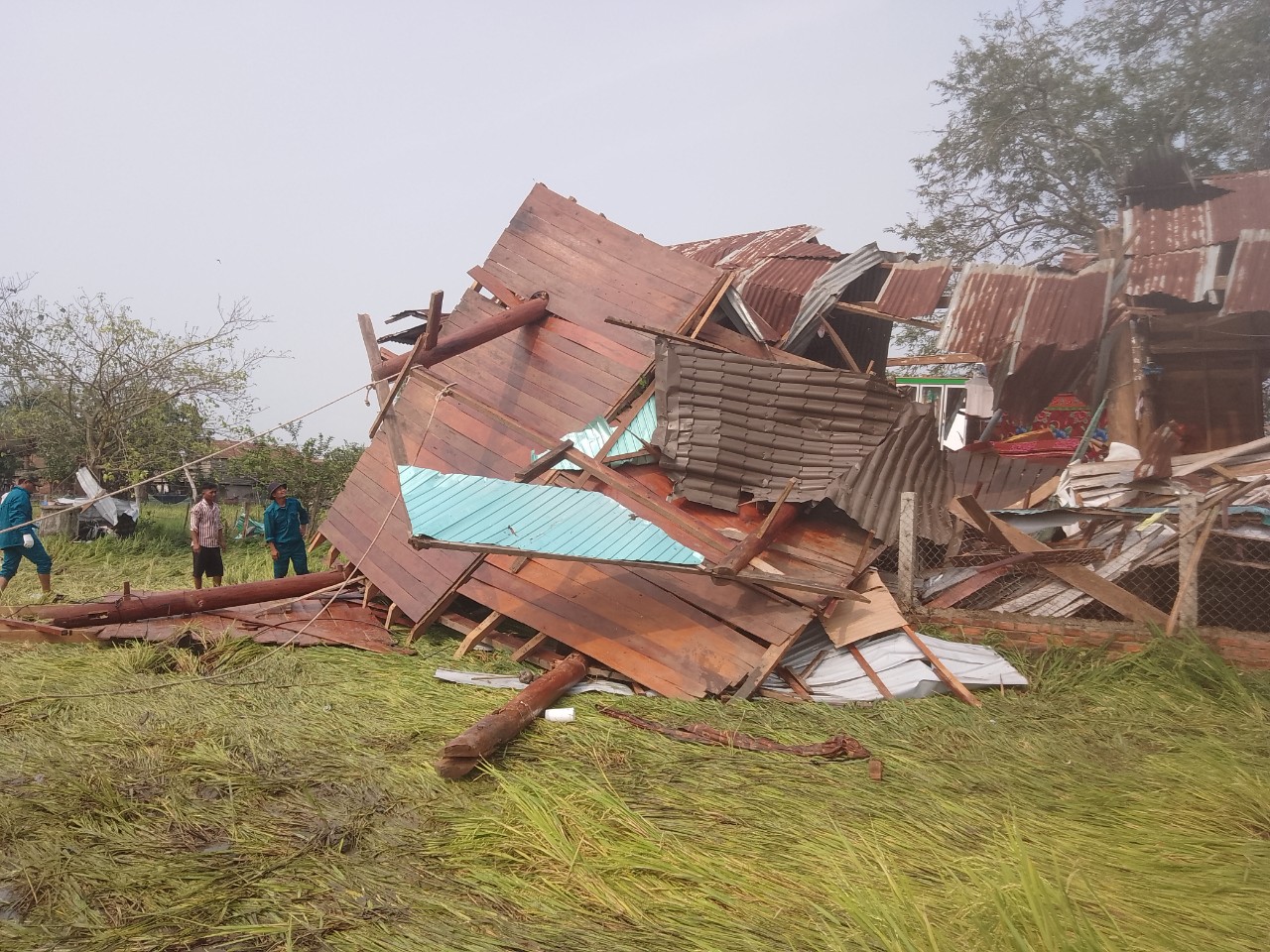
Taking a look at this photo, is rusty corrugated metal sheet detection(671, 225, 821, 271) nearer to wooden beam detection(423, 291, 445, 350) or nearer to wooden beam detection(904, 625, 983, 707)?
wooden beam detection(423, 291, 445, 350)

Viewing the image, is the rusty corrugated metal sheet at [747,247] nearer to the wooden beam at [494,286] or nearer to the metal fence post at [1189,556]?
the wooden beam at [494,286]

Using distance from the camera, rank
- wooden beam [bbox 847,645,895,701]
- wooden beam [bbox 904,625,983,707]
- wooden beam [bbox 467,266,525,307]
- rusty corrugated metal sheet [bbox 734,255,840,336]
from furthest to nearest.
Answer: rusty corrugated metal sheet [bbox 734,255,840,336]
wooden beam [bbox 467,266,525,307]
wooden beam [bbox 847,645,895,701]
wooden beam [bbox 904,625,983,707]

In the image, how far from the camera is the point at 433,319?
24.0 ft

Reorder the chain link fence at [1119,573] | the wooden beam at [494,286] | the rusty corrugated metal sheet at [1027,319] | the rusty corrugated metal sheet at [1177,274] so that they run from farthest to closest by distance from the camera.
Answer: the rusty corrugated metal sheet at [1027,319] → the rusty corrugated metal sheet at [1177,274] → the wooden beam at [494,286] → the chain link fence at [1119,573]

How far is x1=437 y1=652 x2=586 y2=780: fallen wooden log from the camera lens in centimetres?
418

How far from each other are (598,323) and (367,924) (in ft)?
20.2

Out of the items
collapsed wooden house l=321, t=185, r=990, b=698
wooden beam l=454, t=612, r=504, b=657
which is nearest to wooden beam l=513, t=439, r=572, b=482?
collapsed wooden house l=321, t=185, r=990, b=698

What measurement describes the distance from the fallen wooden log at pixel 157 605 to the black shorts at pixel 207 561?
87.2 inches

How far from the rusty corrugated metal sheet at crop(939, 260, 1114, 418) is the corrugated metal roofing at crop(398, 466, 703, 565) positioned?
5.79 m

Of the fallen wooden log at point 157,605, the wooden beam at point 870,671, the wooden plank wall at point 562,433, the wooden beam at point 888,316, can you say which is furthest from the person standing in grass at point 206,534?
the wooden beam at point 888,316

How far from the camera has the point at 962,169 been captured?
20.8 metres

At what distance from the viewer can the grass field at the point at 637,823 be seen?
2.85 meters

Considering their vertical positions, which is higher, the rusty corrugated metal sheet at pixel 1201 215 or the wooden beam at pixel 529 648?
the rusty corrugated metal sheet at pixel 1201 215

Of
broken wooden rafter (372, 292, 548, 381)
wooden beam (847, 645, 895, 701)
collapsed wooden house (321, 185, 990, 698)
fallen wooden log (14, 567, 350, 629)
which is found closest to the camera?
wooden beam (847, 645, 895, 701)
